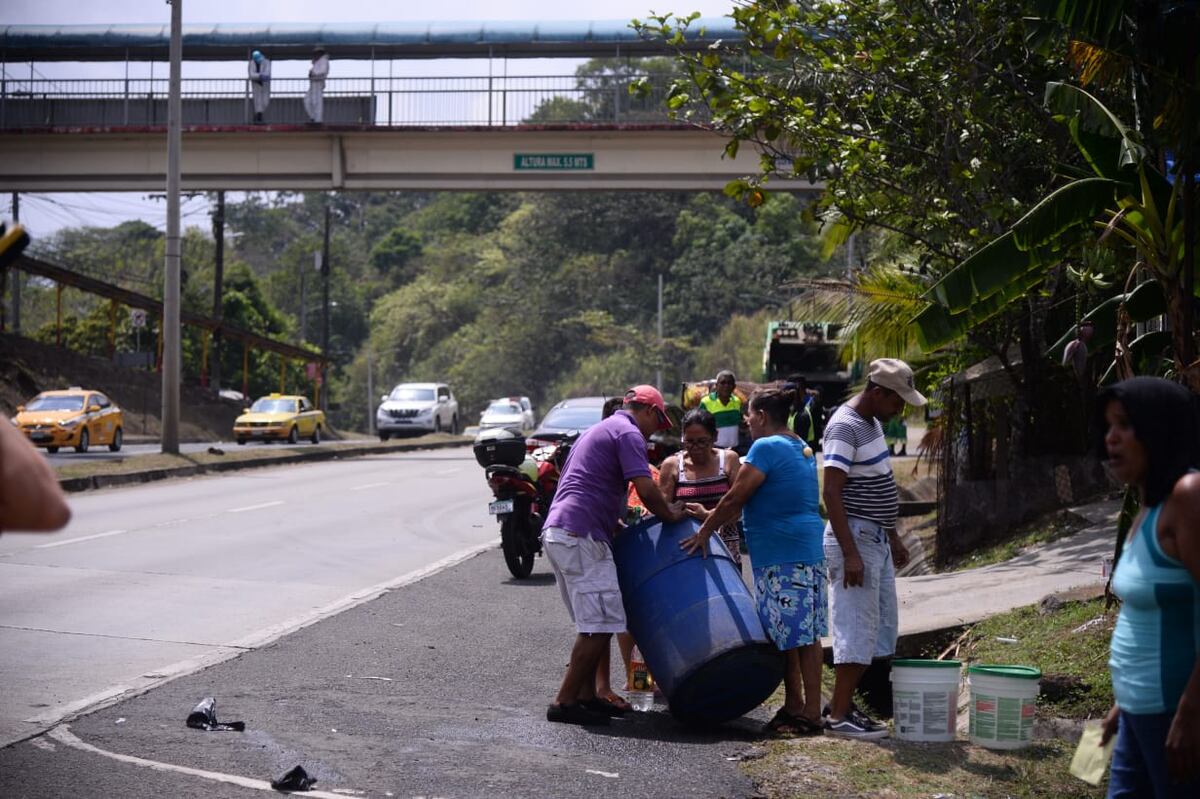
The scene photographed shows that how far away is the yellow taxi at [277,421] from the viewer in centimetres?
4156

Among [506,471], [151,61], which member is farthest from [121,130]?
[506,471]

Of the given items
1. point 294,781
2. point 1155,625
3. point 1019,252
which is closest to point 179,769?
point 294,781

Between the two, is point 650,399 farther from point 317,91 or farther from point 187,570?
point 317,91

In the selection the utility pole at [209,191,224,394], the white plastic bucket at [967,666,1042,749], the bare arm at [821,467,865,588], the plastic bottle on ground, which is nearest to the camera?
the white plastic bucket at [967,666,1042,749]

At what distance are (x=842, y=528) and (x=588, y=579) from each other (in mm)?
1373

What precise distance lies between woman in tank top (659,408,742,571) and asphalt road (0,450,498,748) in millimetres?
3062

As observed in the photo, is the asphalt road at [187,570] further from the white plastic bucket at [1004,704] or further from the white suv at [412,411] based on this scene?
the white suv at [412,411]

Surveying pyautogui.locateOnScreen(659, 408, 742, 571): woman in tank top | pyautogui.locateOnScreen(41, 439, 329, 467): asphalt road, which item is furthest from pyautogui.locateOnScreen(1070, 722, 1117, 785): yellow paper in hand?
pyautogui.locateOnScreen(41, 439, 329, 467): asphalt road

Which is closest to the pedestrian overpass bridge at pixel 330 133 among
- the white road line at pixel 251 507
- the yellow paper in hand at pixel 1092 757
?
the white road line at pixel 251 507

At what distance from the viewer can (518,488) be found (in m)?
13.1

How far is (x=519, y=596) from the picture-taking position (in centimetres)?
1236

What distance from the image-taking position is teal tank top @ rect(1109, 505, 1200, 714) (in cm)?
387

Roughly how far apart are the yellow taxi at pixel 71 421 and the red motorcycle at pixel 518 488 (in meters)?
21.3

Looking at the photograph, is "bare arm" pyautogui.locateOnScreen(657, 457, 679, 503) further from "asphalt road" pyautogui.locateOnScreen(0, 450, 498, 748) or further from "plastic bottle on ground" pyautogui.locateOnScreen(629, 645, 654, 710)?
"asphalt road" pyautogui.locateOnScreen(0, 450, 498, 748)
